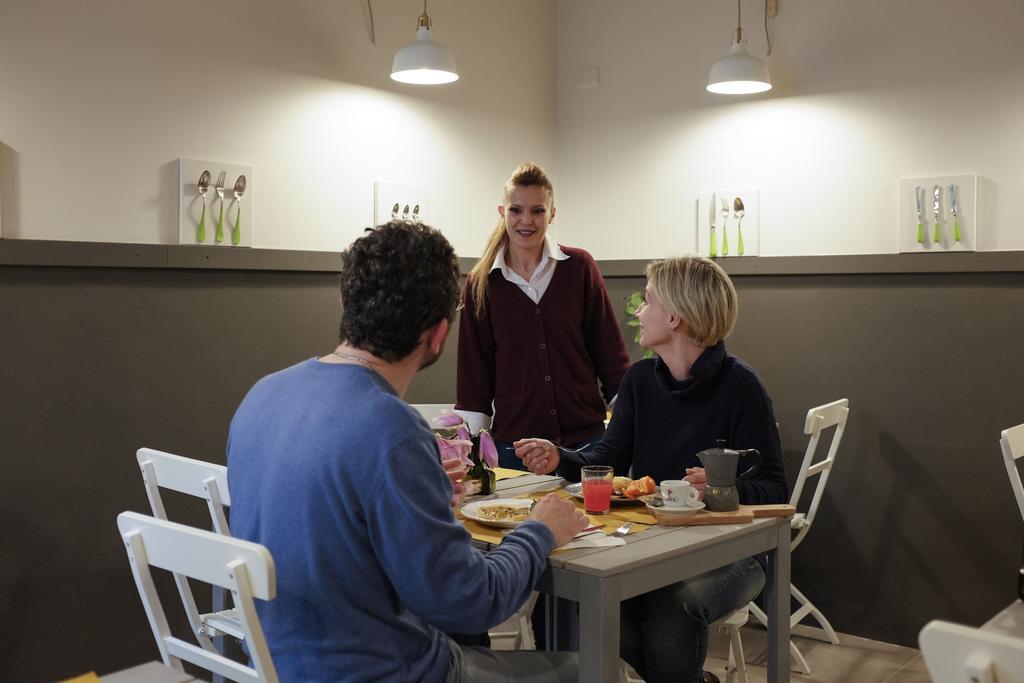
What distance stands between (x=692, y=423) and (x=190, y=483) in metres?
1.20

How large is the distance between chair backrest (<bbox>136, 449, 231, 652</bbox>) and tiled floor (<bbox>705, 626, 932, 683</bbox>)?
6.18 ft

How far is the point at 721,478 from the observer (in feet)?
6.91

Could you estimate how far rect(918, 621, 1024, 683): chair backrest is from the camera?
0.96 metres

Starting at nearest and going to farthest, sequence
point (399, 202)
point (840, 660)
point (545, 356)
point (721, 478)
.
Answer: point (721, 478)
point (545, 356)
point (840, 660)
point (399, 202)

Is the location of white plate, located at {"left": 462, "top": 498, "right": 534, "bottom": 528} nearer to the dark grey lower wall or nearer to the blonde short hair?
the blonde short hair

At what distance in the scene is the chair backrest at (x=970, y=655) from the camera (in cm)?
96

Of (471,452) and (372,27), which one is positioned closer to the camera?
(471,452)

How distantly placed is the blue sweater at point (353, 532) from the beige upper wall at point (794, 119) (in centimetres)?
280

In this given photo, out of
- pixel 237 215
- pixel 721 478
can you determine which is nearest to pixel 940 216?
pixel 721 478

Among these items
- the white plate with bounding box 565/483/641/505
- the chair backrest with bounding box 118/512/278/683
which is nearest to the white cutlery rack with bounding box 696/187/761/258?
the white plate with bounding box 565/483/641/505

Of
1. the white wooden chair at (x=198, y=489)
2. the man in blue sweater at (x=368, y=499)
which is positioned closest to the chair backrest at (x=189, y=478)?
the white wooden chair at (x=198, y=489)

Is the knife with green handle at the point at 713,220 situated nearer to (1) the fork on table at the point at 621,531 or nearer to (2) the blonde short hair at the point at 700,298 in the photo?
(2) the blonde short hair at the point at 700,298

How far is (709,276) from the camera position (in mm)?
2469

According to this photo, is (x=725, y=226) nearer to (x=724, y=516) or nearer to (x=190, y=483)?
(x=724, y=516)
